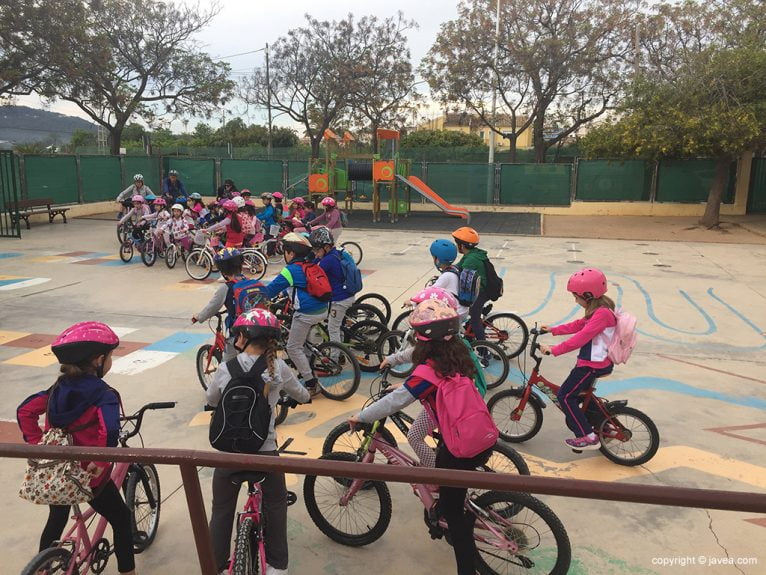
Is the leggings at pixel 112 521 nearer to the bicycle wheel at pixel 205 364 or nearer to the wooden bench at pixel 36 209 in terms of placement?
the bicycle wheel at pixel 205 364

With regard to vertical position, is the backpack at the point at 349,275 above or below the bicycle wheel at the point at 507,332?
above

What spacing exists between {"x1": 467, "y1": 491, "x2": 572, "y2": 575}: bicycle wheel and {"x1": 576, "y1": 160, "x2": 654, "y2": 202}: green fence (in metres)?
Result: 23.2

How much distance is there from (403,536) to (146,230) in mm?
10863

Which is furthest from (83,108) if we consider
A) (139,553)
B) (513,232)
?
(139,553)

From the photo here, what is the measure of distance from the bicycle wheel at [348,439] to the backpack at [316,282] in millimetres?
1730

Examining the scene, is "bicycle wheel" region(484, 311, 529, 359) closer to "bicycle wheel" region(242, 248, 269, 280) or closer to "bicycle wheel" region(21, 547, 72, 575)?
"bicycle wheel" region(21, 547, 72, 575)

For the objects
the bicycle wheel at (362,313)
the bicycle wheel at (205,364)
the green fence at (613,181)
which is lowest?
the bicycle wheel at (205,364)

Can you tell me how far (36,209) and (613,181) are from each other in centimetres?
2196

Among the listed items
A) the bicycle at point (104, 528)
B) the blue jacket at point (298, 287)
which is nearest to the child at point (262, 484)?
the bicycle at point (104, 528)

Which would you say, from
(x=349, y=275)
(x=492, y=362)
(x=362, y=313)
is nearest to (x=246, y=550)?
(x=349, y=275)

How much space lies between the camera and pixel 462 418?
116 inches

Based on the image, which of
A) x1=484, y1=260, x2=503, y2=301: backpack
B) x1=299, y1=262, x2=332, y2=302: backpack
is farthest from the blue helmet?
x1=299, y1=262, x2=332, y2=302: backpack

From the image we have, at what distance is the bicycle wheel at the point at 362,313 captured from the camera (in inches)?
278

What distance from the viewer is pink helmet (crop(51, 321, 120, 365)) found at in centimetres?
280
